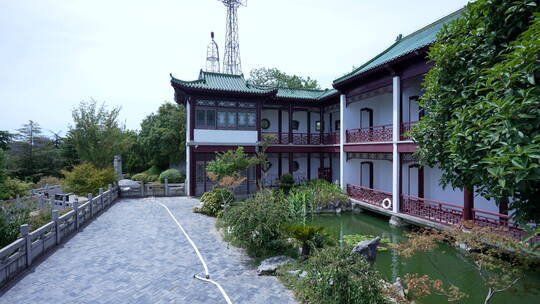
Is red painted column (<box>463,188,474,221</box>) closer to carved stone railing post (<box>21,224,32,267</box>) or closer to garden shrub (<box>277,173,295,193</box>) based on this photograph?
garden shrub (<box>277,173,295,193</box>)

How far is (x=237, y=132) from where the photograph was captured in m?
17.3

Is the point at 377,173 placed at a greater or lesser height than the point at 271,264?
greater

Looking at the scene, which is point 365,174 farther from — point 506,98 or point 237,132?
point 506,98

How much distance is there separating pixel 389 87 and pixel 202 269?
39.8 feet

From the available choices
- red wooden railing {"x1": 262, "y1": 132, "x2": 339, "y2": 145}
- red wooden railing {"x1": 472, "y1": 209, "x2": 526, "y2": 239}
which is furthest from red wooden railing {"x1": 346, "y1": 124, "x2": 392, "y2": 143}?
red wooden railing {"x1": 472, "y1": 209, "x2": 526, "y2": 239}

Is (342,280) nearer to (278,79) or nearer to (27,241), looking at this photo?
(27,241)

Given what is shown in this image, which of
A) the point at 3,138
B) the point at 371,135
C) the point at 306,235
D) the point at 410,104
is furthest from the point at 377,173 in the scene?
the point at 3,138

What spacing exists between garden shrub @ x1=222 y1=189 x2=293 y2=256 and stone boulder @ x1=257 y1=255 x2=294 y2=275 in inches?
25.0

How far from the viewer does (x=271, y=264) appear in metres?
6.95

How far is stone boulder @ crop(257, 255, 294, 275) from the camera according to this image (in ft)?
22.2

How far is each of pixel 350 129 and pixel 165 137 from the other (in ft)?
58.9

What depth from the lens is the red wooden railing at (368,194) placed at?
12944mm

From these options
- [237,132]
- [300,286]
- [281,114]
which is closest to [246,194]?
[237,132]

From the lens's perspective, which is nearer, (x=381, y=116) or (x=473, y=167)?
(x=473, y=167)
